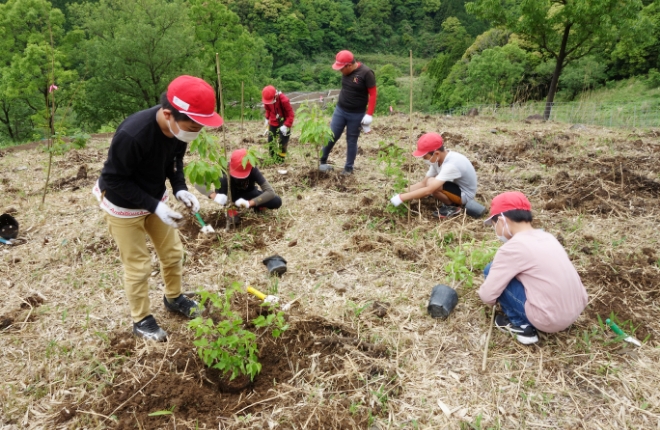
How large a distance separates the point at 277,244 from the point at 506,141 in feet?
16.2

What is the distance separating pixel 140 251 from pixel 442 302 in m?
1.98

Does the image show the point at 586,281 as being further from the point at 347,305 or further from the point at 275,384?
the point at 275,384

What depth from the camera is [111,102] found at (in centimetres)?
1748

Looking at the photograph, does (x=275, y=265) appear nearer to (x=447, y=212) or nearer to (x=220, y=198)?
(x=220, y=198)

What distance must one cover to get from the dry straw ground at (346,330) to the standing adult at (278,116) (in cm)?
135

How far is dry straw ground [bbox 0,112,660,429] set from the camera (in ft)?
6.91

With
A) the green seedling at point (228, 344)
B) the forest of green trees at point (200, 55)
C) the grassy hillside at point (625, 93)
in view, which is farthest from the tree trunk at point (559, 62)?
→ the green seedling at point (228, 344)

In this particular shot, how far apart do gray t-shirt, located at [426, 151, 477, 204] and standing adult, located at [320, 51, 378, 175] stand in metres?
1.24

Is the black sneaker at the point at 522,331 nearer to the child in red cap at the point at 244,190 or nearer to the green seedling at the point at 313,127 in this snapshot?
the child in red cap at the point at 244,190

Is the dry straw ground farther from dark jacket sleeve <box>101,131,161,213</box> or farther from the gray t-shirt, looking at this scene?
dark jacket sleeve <box>101,131,161,213</box>

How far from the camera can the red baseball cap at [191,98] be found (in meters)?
2.03

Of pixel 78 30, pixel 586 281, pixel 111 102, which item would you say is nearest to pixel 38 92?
pixel 111 102

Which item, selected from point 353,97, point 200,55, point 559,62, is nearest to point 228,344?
point 353,97

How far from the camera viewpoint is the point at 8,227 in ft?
13.5
